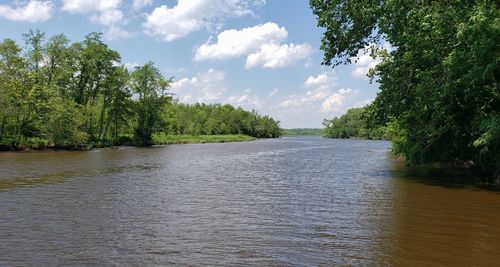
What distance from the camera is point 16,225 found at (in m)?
14.0

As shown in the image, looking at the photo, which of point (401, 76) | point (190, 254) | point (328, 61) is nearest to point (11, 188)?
point (190, 254)

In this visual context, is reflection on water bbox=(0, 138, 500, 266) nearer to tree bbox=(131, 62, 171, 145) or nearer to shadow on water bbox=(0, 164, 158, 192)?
shadow on water bbox=(0, 164, 158, 192)

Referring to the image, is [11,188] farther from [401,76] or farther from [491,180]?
[491,180]

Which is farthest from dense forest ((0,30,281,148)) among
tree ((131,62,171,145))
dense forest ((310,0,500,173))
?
dense forest ((310,0,500,173))

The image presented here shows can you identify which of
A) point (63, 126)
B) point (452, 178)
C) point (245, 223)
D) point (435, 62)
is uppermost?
point (435, 62)

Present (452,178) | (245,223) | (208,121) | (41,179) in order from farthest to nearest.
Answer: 1. (208,121)
2. (452,178)
3. (41,179)
4. (245,223)

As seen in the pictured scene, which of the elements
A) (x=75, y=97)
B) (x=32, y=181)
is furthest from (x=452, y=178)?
(x=75, y=97)

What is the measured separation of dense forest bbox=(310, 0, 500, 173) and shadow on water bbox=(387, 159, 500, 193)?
1.34 meters

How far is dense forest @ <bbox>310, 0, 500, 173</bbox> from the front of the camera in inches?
729

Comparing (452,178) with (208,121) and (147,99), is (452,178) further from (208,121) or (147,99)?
(208,121)

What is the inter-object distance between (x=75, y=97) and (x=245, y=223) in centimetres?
7129

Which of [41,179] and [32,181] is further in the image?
[41,179]

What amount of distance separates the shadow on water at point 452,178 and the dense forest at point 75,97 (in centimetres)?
5078

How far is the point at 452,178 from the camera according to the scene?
93.7 ft
